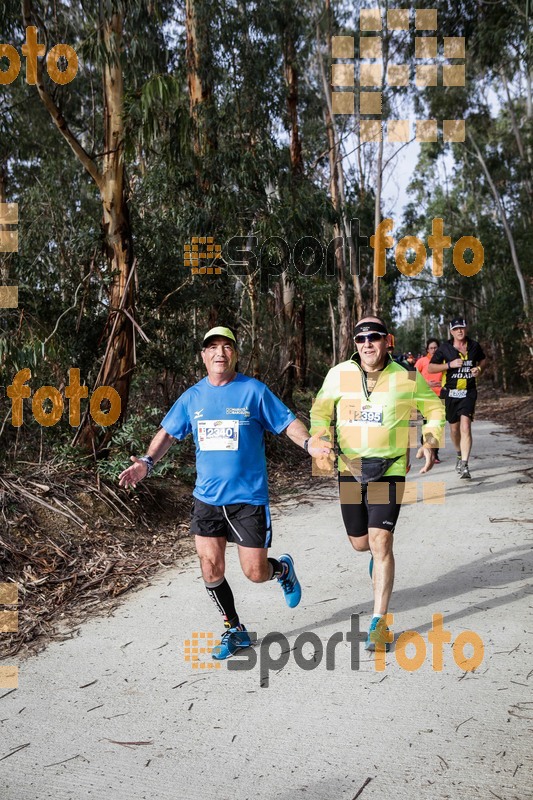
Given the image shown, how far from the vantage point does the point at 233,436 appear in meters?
4.31

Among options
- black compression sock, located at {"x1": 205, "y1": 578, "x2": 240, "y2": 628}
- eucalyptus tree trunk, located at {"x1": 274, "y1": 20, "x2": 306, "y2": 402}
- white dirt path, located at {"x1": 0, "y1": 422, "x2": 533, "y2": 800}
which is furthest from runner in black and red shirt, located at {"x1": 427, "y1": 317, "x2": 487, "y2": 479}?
black compression sock, located at {"x1": 205, "y1": 578, "x2": 240, "y2": 628}

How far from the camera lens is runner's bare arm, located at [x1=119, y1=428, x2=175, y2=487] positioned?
438 cm

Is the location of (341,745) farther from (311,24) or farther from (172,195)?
(311,24)

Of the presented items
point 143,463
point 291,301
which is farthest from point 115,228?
point 291,301

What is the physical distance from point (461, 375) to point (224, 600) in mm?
5746

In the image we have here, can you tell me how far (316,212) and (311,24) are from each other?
1162 cm

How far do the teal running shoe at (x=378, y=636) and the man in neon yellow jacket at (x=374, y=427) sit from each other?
0.41 ft

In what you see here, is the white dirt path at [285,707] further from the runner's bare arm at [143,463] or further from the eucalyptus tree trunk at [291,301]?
the eucalyptus tree trunk at [291,301]

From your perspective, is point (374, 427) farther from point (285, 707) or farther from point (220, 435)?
point (285, 707)

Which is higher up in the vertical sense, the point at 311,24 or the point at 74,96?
the point at 311,24

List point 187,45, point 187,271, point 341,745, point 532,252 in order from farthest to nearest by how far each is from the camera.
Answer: point 532,252 < point 187,45 < point 187,271 < point 341,745

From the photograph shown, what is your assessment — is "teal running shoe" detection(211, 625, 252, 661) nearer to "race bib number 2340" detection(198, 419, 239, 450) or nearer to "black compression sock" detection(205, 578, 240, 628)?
"black compression sock" detection(205, 578, 240, 628)

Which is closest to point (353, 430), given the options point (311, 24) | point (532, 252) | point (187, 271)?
point (187, 271)

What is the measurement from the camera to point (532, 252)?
86.7ft
